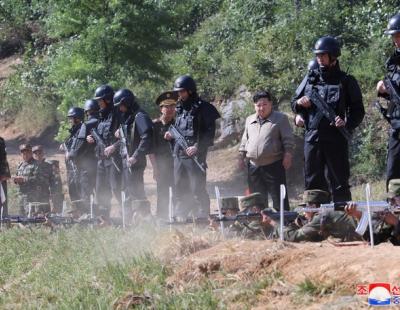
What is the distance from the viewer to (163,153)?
12328 millimetres

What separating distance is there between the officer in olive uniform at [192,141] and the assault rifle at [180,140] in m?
0.03

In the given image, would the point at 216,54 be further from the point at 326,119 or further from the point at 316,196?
the point at 316,196

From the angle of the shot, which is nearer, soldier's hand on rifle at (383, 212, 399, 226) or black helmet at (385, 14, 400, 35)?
soldier's hand on rifle at (383, 212, 399, 226)

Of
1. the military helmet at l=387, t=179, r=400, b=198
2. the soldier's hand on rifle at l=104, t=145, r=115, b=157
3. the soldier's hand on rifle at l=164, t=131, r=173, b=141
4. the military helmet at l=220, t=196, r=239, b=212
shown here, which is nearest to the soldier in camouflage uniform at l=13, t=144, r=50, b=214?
the soldier's hand on rifle at l=104, t=145, r=115, b=157

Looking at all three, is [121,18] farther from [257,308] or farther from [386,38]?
[257,308]

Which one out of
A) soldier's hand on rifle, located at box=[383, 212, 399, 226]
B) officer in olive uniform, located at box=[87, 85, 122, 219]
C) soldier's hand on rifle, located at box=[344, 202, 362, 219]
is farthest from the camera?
officer in olive uniform, located at box=[87, 85, 122, 219]

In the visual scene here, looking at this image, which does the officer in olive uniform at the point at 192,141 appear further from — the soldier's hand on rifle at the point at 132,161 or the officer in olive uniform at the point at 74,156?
the officer in olive uniform at the point at 74,156

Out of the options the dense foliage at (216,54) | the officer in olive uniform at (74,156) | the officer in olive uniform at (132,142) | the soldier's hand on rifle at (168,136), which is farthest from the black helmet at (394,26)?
the dense foliage at (216,54)

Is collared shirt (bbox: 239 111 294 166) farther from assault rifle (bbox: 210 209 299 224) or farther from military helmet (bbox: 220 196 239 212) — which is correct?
assault rifle (bbox: 210 209 299 224)

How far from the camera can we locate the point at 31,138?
99.7ft

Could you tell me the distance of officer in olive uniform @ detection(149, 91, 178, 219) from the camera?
39.6 feet

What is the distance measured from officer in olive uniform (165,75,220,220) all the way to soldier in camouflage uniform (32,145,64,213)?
13.3 feet

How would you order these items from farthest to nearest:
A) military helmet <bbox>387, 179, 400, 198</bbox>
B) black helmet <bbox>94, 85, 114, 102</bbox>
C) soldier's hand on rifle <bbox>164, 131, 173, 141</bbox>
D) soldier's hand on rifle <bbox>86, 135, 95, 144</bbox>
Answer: soldier's hand on rifle <bbox>86, 135, 95, 144</bbox>
black helmet <bbox>94, 85, 114, 102</bbox>
soldier's hand on rifle <bbox>164, 131, 173, 141</bbox>
military helmet <bbox>387, 179, 400, 198</bbox>

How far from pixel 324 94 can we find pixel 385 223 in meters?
2.05
